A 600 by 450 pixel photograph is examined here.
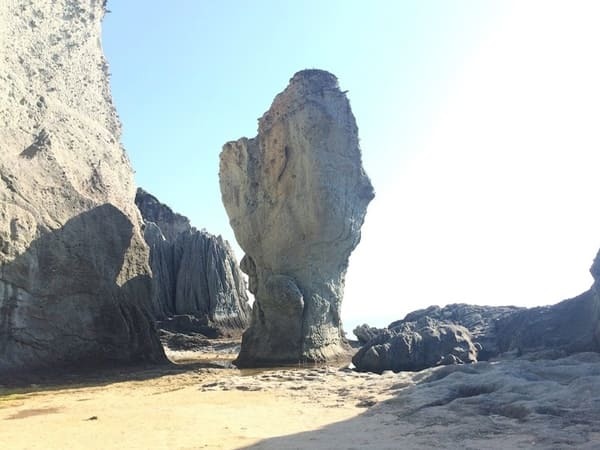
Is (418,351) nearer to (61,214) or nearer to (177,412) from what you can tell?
(177,412)

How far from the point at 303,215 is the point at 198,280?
1854cm

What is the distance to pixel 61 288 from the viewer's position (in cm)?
1486

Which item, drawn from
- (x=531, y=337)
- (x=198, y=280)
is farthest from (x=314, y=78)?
(x=198, y=280)

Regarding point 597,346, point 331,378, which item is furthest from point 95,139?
point 597,346

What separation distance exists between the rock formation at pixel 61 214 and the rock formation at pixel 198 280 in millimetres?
15834

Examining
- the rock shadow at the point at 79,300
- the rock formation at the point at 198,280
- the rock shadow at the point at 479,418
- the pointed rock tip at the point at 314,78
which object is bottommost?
the rock shadow at the point at 479,418

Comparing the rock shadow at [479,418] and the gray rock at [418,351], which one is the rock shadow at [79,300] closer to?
the gray rock at [418,351]

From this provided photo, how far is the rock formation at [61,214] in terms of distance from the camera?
13914 mm

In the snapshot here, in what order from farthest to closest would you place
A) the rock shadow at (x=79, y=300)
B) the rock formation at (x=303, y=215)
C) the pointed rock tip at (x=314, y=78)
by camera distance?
the pointed rock tip at (x=314, y=78), the rock formation at (x=303, y=215), the rock shadow at (x=79, y=300)

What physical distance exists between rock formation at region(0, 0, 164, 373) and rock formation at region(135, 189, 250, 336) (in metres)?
15.8

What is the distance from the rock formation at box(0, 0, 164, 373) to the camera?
13914mm

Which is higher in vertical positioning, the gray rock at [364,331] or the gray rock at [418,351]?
the gray rock at [364,331]

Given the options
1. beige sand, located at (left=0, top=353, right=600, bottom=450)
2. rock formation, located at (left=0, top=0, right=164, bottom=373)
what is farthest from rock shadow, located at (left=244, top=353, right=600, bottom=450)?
rock formation, located at (left=0, top=0, right=164, bottom=373)

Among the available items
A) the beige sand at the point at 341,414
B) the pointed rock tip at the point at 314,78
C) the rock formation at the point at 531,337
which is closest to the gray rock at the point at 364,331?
the rock formation at the point at 531,337
